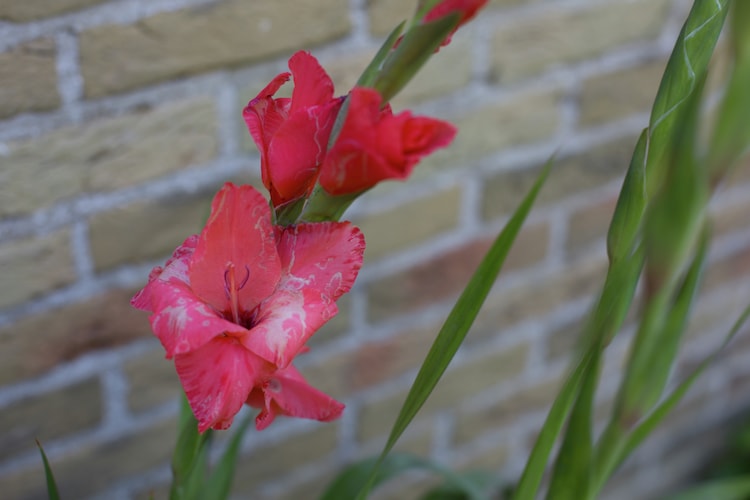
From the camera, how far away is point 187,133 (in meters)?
0.65

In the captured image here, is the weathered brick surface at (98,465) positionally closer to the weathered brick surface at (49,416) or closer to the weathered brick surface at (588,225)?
the weathered brick surface at (49,416)

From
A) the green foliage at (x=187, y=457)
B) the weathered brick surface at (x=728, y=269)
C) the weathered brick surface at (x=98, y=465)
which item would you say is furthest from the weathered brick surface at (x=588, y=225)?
the green foliage at (x=187, y=457)

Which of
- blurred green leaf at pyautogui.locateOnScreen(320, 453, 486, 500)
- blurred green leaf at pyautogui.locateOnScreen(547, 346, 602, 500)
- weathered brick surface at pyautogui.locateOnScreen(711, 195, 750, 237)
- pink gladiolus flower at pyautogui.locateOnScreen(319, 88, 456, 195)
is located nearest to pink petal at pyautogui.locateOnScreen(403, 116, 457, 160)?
pink gladiolus flower at pyautogui.locateOnScreen(319, 88, 456, 195)

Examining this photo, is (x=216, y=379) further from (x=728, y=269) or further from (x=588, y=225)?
(x=728, y=269)

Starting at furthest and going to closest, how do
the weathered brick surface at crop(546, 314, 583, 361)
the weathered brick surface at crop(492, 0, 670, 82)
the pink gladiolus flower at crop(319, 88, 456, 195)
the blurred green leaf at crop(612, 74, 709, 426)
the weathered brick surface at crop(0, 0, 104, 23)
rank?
the weathered brick surface at crop(546, 314, 583, 361), the weathered brick surface at crop(492, 0, 670, 82), the weathered brick surface at crop(0, 0, 104, 23), the blurred green leaf at crop(612, 74, 709, 426), the pink gladiolus flower at crop(319, 88, 456, 195)

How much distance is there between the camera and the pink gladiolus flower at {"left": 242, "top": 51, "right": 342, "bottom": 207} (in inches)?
13.0

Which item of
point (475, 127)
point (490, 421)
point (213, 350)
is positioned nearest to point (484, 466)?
point (490, 421)

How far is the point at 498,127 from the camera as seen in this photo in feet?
2.69

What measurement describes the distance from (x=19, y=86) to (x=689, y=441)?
1.03m

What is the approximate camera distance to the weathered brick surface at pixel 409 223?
31.0 inches

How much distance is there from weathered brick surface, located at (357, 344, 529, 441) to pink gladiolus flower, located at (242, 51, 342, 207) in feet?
1.87

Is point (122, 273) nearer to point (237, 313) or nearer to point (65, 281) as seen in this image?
point (65, 281)

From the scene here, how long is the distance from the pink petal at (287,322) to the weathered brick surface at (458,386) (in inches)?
21.8

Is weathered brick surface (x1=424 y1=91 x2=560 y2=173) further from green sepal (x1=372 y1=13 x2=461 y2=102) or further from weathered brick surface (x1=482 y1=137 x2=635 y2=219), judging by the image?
green sepal (x1=372 y1=13 x2=461 y2=102)
